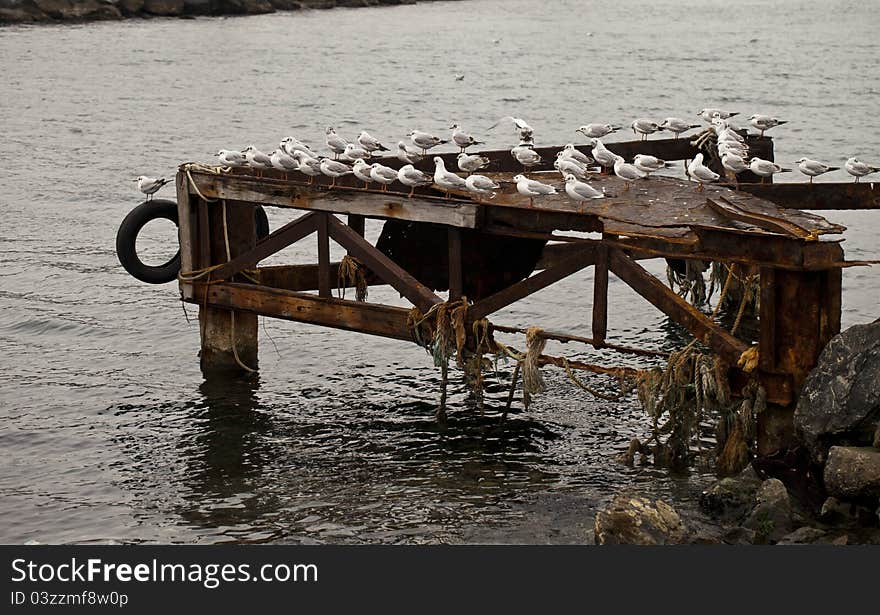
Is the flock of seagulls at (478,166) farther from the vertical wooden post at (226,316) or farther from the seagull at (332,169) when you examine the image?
the vertical wooden post at (226,316)

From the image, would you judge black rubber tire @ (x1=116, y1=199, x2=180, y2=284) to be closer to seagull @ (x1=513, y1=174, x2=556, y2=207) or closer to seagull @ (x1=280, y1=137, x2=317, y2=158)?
seagull @ (x1=280, y1=137, x2=317, y2=158)

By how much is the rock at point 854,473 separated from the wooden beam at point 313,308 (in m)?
4.75

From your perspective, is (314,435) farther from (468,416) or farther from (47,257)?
(47,257)

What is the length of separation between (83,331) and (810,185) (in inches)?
387

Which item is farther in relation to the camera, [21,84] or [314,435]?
[21,84]

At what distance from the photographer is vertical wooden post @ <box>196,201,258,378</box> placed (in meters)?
15.7

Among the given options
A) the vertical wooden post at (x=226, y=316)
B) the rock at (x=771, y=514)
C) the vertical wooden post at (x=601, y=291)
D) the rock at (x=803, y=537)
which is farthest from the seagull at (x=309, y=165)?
the rock at (x=803, y=537)

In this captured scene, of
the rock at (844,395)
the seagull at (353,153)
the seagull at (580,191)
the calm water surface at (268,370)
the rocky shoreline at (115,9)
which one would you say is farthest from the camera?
the rocky shoreline at (115,9)

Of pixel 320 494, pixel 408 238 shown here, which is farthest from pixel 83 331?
pixel 320 494

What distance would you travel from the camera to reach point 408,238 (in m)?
15.7

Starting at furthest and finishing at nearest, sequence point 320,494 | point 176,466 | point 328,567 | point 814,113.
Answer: point 814,113 → point 176,466 → point 320,494 → point 328,567

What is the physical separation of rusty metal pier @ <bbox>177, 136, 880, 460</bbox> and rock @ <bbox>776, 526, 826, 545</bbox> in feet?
4.87

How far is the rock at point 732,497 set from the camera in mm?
11109

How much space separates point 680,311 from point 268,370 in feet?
20.2
